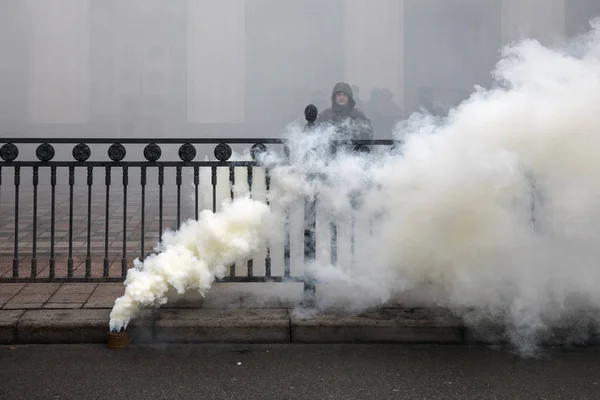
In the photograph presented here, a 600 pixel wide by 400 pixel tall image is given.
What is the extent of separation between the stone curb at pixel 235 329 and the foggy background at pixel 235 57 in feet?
19.7

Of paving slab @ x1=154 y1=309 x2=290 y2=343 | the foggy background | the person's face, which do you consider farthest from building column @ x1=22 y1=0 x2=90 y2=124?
paving slab @ x1=154 y1=309 x2=290 y2=343

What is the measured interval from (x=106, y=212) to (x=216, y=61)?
260 inches

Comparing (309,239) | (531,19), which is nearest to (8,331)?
(309,239)

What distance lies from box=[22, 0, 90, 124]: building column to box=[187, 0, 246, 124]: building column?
167 cm

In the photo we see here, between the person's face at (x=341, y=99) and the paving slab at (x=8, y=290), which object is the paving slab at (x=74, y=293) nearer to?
the paving slab at (x=8, y=290)

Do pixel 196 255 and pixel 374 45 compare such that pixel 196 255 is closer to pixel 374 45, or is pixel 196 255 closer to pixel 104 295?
pixel 104 295

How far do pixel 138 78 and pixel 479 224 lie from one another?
7.74m

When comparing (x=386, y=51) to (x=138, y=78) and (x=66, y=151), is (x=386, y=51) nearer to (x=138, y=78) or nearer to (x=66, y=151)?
(x=138, y=78)

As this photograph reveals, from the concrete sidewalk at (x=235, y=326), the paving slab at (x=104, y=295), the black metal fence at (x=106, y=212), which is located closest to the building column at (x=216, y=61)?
the black metal fence at (x=106, y=212)

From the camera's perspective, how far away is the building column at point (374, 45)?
988cm

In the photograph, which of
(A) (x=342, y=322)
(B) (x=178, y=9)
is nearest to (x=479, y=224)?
(A) (x=342, y=322)

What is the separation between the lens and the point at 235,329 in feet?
11.9

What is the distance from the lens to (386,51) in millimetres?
10141

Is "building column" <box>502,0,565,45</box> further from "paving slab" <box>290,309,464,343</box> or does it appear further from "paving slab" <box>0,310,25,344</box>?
"paving slab" <box>0,310,25,344</box>
